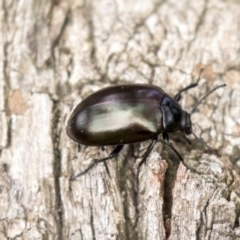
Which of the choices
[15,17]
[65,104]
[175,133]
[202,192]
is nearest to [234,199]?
[202,192]

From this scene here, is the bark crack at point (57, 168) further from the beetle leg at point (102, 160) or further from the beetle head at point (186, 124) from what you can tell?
the beetle head at point (186, 124)

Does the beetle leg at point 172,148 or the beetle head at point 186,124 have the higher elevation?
the beetle head at point 186,124

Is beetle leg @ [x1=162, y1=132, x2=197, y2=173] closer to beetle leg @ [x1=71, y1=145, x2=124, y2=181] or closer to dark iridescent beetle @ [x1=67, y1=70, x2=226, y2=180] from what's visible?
dark iridescent beetle @ [x1=67, y1=70, x2=226, y2=180]

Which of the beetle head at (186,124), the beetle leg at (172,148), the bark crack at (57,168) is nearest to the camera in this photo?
the beetle leg at (172,148)

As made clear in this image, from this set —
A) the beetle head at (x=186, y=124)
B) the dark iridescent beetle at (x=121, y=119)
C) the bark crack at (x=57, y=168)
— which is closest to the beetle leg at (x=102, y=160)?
the dark iridescent beetle at (x=121, y=119)

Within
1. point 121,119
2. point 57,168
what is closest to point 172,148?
point 121,119

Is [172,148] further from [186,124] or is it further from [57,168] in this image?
[57,168]
